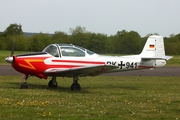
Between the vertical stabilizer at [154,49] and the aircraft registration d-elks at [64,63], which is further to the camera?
the vertical stabilizer at [154,49]

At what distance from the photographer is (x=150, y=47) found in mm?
17875

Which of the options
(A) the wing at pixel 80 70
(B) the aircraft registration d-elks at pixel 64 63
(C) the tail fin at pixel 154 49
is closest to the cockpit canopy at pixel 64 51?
(B) the aircraft registration d-elks at pixel 64 63

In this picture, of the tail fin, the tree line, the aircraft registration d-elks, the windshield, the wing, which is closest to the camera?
the wing

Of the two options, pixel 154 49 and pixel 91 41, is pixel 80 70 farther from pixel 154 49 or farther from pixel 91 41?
pixel 91 41

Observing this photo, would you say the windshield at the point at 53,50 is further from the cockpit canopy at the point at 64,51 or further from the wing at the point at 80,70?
the wing at the point at 80,70

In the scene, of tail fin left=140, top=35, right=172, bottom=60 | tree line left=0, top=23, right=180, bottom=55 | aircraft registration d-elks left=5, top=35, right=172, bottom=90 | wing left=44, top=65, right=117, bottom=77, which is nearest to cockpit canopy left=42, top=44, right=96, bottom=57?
aircraft registration d-elks left=5, top=35, right=172, bottom=90

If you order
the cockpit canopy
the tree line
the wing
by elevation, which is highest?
the tree line

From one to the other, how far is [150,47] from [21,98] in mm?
8789

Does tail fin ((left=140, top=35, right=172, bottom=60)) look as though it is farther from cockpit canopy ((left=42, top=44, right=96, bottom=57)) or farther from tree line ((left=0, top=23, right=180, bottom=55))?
tree line ((left=0, top=23, right=180, bottom=55))

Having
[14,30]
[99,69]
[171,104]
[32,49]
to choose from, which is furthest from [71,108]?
[14,30]

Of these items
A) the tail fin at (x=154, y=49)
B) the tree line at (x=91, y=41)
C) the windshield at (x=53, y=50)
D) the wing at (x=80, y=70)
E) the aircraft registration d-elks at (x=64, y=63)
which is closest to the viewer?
the wing at (x=80, y=70)

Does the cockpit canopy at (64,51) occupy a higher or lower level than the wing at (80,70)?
higher

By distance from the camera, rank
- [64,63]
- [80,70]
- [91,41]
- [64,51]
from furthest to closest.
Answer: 1. [91,41]
2. [64,51]
3. [64,63]
4. [80,70]

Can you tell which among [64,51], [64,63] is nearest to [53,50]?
[64,51]
